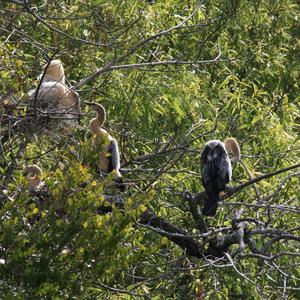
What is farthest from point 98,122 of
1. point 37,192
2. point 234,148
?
point 37,192

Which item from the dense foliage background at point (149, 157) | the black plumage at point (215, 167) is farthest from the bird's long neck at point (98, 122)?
the black plumage at point (215, 167)

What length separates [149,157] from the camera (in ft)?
27.1

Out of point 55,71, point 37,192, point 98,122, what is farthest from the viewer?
point 55,71

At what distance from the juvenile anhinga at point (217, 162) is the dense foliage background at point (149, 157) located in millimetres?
180

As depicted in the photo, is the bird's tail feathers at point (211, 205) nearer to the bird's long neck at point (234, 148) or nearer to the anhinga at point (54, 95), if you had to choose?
the bird's long neck at point (234, 148)

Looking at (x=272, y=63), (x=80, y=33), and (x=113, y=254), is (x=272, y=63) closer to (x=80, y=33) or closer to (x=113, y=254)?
(x=80, y=33)

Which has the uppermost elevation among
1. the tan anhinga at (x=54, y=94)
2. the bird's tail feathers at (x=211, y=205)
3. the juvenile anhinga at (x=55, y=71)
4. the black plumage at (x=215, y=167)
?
the tan anhinga at (x=54, y=94)

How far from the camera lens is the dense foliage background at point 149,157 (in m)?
6.18

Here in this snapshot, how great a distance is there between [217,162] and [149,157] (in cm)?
168

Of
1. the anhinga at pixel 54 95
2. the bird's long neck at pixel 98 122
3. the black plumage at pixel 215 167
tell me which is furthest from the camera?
Answer: the black plumage at pixel 215 167

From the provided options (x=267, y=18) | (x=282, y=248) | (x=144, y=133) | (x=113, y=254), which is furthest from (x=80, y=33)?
(x=113, y=254)

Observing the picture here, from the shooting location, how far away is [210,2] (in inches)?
538

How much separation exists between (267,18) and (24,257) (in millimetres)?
8893

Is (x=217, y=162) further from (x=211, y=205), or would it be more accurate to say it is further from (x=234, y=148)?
(x=211, y=205)
